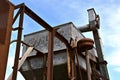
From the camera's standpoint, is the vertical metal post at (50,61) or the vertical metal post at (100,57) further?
the vertical metal post at (100,57)

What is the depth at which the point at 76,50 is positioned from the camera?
312 inches

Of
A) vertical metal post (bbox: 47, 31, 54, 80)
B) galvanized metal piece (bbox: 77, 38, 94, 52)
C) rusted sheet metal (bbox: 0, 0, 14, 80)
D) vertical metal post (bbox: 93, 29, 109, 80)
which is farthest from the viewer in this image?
vertical metal post (bbox: 93, 29, 109, 80)

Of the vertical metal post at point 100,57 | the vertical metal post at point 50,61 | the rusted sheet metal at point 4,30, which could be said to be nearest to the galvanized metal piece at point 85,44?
the vertical metal post at point 50,61

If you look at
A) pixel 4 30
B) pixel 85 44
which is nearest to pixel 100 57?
pixel 85 44

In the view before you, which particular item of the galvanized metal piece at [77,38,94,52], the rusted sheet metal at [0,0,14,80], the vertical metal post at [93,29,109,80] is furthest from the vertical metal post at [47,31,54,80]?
the vertical metal post at [93,29,109,80]

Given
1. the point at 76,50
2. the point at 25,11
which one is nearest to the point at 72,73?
the point at 76,50

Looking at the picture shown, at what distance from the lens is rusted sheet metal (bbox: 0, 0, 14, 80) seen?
276 centimetres

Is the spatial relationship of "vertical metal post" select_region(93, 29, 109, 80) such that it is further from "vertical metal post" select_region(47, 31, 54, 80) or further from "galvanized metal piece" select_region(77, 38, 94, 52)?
"vertical metal post" select_region(47, 31, 54, 80)

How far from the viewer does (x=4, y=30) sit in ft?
9.85

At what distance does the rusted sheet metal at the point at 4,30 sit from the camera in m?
2.76

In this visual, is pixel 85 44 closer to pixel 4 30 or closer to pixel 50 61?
pixel 50 61

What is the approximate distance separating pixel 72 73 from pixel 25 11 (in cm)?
361

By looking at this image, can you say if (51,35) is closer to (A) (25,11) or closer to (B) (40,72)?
(A) (25,11)

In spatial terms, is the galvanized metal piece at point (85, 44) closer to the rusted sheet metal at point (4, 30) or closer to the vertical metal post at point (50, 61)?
the vertical metal post at point (50, 61)
